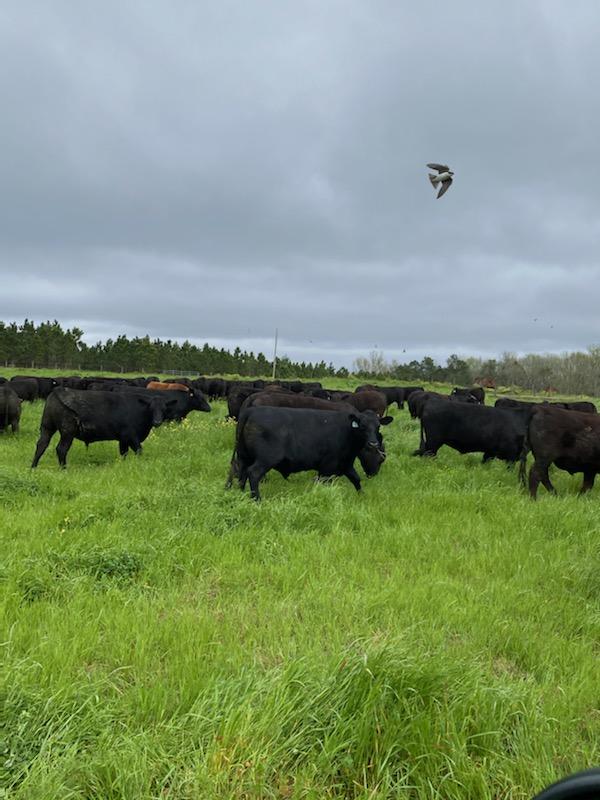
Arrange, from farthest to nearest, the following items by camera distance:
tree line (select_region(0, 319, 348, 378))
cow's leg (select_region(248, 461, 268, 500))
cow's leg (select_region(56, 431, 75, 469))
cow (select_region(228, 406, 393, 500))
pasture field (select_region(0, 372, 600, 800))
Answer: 1. tree line (select_region(0, 319, 348, 378))
2. cow's leg (select_region(56, 431, 75, 469))
3. cow (select_region(228, 406, 393, 500))
4. cow's leg (select_region(248, 461, 268, 500))
5. pasture field (select_region(0, 372, 600, 800))

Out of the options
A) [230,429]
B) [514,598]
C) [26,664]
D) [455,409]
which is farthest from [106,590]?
[230,429]

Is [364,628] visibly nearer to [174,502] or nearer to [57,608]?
[57,608]

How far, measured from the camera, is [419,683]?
2777 millimetres

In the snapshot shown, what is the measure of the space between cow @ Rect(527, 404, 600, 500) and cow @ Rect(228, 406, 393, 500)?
3.02 metres

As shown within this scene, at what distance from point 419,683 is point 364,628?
106cm

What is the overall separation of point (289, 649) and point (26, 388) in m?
23.5

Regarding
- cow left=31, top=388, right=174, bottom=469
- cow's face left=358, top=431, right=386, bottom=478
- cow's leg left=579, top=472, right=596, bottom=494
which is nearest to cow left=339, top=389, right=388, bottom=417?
cow left=31, top=388, right=174, bottom=469

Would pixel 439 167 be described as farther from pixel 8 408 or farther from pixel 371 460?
pixel 8 408

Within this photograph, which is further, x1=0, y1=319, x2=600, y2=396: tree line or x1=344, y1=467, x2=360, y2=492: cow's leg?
x1=0, y1=319, x2=600, y2=396: tree line

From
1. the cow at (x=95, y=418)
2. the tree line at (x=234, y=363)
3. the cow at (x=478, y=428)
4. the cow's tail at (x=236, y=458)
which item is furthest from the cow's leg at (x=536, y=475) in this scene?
the tree line at (x=234, y=363)

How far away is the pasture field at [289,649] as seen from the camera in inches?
90.9

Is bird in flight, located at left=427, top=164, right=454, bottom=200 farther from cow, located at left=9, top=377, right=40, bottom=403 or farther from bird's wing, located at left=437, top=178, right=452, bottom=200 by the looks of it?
cow, located at left=9, top=377, right=40, bottom=403

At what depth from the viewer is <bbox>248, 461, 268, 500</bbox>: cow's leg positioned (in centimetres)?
805

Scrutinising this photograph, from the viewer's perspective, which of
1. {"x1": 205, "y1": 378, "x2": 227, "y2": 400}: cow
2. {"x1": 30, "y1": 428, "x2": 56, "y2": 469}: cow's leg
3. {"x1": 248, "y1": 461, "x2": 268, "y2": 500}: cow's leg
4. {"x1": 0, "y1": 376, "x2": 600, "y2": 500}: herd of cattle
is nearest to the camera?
{"x1": 248, "y1": 461, "x2": 268, "y2": 500}: cow's leg
